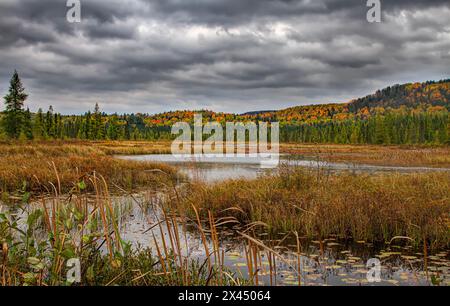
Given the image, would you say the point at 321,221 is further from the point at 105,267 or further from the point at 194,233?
the point at 105,267

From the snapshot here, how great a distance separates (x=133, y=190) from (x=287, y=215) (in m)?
8.71

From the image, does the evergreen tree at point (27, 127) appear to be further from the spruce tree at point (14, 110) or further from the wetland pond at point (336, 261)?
the wetland pond at point (336, 261)

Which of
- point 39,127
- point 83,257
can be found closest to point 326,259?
→ point 83,257

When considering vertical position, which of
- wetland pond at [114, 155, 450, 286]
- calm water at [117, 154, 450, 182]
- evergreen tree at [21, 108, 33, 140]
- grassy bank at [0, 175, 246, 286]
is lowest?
wetland pond at [114, 155, 450, 286]

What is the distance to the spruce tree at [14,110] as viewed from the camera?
56.3 metres

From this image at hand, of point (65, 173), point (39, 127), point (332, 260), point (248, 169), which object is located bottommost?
point (332, 260)

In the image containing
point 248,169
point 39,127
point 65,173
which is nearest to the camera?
point 65,173

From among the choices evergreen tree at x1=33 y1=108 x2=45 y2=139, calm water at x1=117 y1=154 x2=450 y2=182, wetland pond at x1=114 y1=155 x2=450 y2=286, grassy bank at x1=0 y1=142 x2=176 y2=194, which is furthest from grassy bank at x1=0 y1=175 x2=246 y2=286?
evergreen tree at x1=33 y1=108 x2=45 y2=139

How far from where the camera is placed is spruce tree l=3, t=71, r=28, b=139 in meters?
56.3

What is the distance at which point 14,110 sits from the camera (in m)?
56.9

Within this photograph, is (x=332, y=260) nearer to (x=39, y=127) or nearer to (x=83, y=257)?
(x=83, y=257)

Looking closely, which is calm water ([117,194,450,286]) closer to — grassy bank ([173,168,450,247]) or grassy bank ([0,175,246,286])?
grassy bank ([173,168,450,247])

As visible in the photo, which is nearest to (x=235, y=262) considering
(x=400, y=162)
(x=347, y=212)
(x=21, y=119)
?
(x=347, y=212)

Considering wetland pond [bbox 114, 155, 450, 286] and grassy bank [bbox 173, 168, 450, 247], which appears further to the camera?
grassy bank [bbox 173, 168, 450, 247]
